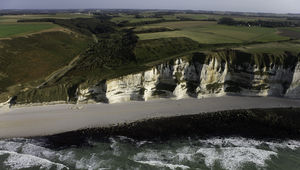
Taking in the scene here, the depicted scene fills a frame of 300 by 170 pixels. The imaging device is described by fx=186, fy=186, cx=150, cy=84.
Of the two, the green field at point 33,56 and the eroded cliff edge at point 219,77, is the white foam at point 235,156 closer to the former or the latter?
the eroded cliff edge at point 219,77

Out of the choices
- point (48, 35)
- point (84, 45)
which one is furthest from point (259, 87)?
point (48, 35)

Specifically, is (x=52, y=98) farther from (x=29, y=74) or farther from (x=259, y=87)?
(x=259, y=87)

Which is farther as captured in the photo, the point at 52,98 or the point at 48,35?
the point at 48,35

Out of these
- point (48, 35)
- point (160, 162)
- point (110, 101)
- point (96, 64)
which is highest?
point (48, 35)

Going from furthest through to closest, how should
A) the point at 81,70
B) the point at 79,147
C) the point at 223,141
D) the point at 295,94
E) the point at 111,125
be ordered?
the point at 81,70
the point at 295,94
the point at 111,125
the point at 223,141
the point at 79,147

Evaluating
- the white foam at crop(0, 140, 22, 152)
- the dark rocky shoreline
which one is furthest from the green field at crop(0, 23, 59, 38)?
the dark rocky shoreline

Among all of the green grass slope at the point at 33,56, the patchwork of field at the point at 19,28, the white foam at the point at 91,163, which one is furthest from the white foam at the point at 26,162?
the patchwork of field at the point at 19,28

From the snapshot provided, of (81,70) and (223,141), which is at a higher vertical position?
(81,70)

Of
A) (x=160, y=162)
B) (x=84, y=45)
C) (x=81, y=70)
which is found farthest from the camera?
(x=84, y=45)
